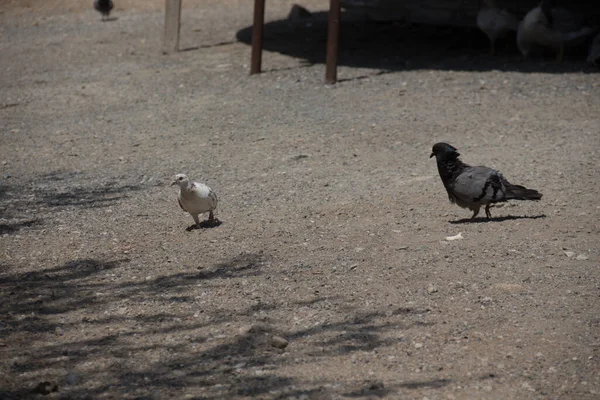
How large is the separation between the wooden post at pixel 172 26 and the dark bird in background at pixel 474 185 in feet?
27.7

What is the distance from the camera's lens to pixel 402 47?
48.2ft

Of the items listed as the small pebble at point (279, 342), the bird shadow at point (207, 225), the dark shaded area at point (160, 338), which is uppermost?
the small pebble at point (279, 342)

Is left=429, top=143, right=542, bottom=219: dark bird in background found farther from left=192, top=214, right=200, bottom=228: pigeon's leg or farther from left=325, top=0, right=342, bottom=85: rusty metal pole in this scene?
left=325, top=0, right=342, bottom=85: rusty metal pole

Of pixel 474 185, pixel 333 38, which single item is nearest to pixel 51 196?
pixel 474 185

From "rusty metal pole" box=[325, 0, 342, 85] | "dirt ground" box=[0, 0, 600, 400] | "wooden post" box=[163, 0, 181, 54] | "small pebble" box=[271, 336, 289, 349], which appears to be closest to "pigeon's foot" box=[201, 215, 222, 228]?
"dirt ground" box=[0, 0, 600, 400]

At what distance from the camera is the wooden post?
14.6m

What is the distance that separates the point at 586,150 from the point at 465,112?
199 centimetres

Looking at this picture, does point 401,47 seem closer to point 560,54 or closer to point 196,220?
point 560,54

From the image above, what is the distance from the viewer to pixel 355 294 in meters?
5.64

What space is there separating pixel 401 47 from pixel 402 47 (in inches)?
0.6

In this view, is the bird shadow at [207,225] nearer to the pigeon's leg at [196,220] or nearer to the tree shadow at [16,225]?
the pigeon's leg at [196,220]

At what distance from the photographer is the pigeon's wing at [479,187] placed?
671cm

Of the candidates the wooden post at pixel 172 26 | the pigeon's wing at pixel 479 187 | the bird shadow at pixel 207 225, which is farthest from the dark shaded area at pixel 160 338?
the wooden post at pixel 172 26

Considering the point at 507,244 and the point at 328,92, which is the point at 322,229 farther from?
the point at 328,92
